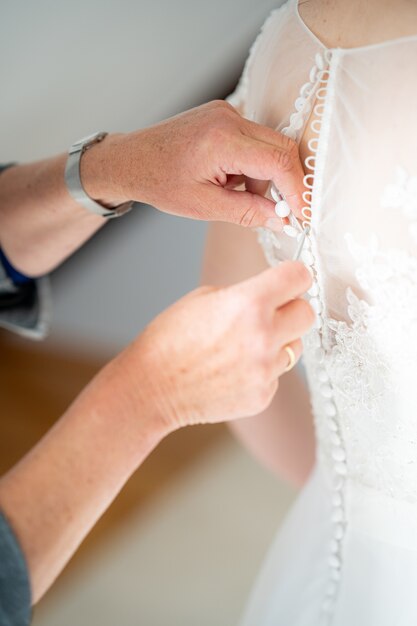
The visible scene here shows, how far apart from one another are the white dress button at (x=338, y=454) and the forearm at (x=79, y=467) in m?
0.18

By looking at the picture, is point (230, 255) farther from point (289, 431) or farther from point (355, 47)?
point (355, 47)

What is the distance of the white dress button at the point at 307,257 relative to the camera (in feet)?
2.05

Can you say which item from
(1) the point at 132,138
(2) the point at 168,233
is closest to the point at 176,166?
(1) the point at 132,138

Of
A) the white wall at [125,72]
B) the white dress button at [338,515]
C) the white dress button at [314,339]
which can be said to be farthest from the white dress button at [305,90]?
the white wall at [125,72]

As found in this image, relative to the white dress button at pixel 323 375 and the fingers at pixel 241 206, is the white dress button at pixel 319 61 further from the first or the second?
the white dress button at pixel 323 375

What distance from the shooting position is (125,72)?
1672 mm

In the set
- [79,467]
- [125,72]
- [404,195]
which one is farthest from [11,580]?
[125,72]

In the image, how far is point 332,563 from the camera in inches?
32.2

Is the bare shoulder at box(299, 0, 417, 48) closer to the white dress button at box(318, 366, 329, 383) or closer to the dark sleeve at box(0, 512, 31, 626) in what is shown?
the white dress button at box(318, 366, 329, 383)

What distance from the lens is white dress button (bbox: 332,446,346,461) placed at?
76 centimetres

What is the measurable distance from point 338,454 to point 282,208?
0.91 feet

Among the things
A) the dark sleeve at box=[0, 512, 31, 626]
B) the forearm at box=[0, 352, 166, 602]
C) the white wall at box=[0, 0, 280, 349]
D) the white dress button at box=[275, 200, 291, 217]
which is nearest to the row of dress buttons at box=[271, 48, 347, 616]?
the white dress button at box=[275, 200, 291, 217]

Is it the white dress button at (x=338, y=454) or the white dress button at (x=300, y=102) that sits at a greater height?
the white dress button at (x=300, y=102)

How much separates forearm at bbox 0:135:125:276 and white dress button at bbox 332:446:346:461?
1.13 feet
